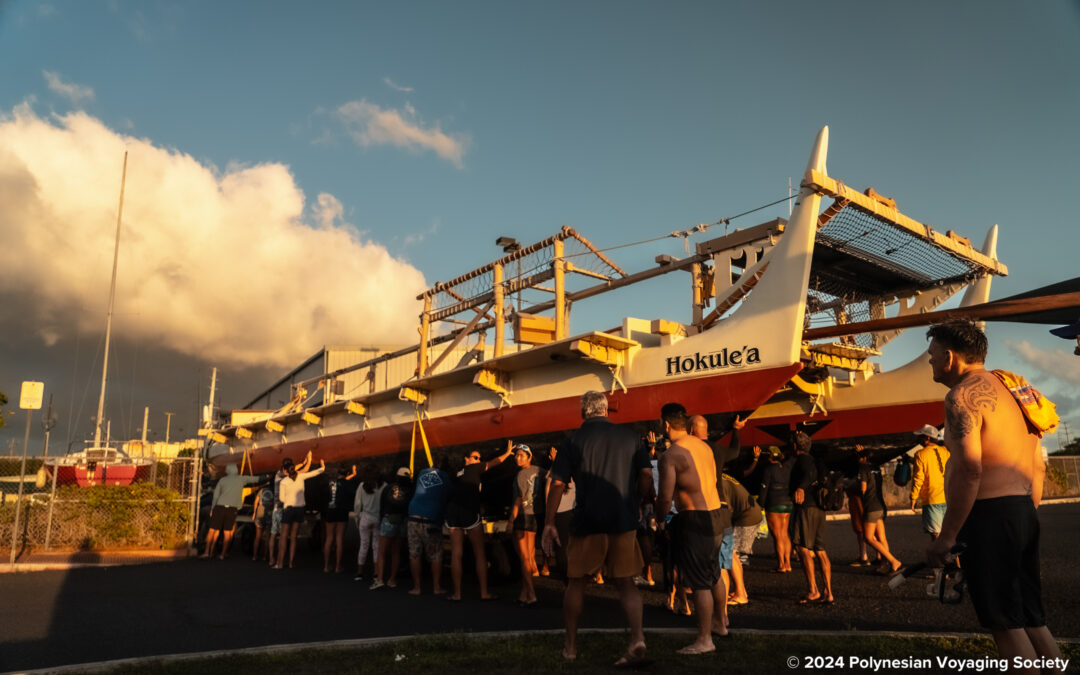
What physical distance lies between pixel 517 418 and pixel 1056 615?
7.10 meters

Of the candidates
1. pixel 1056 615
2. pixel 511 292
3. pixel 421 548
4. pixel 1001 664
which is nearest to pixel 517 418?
pixel 511 292

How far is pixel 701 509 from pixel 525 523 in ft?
9.70

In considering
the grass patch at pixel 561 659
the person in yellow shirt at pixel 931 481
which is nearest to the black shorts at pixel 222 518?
the grass patch at pixel 561 659

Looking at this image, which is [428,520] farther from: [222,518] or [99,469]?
[99,469]

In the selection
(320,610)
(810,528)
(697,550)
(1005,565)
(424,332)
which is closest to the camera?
(1005,565)

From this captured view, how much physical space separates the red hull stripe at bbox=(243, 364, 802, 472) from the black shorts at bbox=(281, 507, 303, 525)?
8.86 feet

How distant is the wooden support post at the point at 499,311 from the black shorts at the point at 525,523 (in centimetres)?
445

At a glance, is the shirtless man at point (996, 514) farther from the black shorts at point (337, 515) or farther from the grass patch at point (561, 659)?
the black shorts at point (337, 515)

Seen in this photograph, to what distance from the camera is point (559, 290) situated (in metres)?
10.9

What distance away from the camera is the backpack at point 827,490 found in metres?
6.71

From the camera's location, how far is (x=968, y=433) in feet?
9.75

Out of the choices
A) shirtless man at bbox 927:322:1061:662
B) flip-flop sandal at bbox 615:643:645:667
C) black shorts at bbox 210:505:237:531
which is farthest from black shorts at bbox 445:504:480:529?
black shorts at bbox 210:505:237:531

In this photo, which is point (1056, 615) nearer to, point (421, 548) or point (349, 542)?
point (421, 548)

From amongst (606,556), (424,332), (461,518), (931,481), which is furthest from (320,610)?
(424,332)
